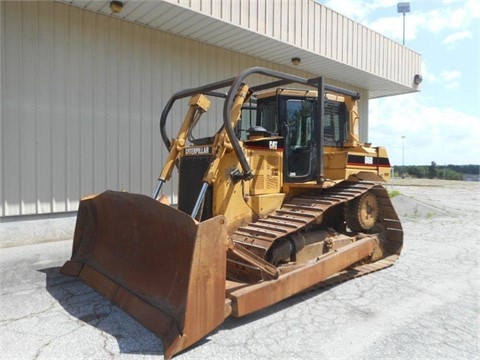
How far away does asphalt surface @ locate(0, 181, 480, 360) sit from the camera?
10.7 feet

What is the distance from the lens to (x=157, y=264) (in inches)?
151

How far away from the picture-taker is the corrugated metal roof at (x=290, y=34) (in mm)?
7703

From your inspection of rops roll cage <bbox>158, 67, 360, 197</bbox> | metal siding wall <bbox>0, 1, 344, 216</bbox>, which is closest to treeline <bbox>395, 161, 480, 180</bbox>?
metal siding wall <bbox>0, 1, 344, 216</bbox>

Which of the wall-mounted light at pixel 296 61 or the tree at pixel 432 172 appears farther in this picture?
the tree at pixel 432 172

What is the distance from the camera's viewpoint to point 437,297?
185 inches

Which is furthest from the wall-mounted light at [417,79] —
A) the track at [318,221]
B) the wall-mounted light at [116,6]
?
the wall-mounted light at [116,6]

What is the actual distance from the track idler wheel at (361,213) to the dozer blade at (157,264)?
3.01m

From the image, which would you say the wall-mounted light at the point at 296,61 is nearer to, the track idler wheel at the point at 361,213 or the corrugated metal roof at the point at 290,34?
the corrugated metal roof at the point at 290,34

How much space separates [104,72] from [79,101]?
0.84 m

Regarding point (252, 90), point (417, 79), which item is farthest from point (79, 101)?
point (417, 79)

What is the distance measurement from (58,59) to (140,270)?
516 centimetres

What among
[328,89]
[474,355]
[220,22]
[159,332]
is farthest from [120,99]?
[474,355]

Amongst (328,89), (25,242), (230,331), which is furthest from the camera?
(25,242)

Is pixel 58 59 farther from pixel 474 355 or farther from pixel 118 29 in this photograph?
pixel 474 355
